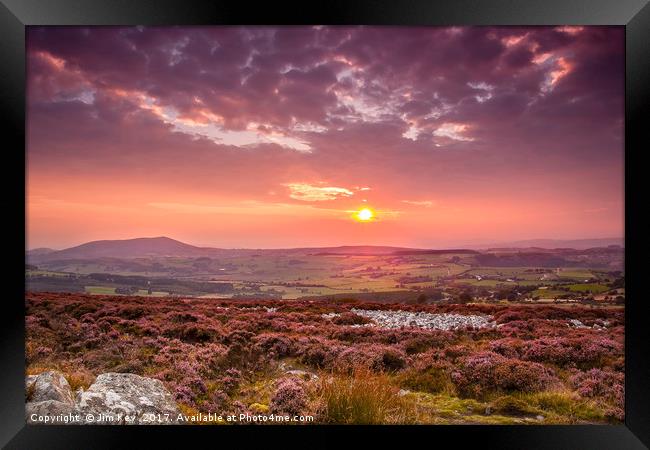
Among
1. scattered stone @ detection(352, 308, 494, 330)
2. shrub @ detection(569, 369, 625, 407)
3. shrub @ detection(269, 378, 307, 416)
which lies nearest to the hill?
shrub @ detection(269, 378, 307, 416)

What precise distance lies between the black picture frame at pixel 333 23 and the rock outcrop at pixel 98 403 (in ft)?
0.49

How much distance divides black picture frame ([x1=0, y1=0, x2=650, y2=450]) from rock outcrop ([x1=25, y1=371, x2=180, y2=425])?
0.49 feet

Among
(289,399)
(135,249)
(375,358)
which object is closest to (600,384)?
(375,358)

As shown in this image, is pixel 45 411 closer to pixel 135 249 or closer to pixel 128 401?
pixel 128 401

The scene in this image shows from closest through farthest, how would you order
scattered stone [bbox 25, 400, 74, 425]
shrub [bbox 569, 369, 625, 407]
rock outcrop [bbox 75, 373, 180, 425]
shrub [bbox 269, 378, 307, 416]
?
1. scattered stone [bbox 25, 400, 74, 425]
2. rock outcrop [bbox 75, 373, 180, 425]
3. shrub [bbox 269, 378, 307, 416]
4. shrub [bbox 569, 369, 625, 407]

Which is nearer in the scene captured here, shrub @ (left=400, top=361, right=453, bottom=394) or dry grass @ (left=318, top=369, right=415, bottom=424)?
dry grass @ (left=318, top=369, right=415, bottom=424)

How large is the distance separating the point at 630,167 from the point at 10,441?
7.19 m

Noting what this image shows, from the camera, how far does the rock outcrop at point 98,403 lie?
13.8ft

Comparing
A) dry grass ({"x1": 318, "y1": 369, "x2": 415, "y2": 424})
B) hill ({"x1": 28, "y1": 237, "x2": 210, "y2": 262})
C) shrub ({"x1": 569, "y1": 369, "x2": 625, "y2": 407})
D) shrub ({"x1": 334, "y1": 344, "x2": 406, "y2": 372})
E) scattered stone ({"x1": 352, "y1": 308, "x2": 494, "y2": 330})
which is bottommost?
scattered stone ({"x1": 352, "y1": 308, "x2": 494, "y2": 330})

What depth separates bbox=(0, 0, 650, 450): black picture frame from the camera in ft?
12.8

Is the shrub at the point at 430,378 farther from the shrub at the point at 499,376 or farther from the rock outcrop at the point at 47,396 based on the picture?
the rock outcrop at the point at 47,396

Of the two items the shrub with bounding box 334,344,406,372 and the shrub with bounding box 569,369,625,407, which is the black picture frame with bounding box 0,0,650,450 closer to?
the shrub with bounding box 569,369,625,407

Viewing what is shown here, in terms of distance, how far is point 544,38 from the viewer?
6.96 metres

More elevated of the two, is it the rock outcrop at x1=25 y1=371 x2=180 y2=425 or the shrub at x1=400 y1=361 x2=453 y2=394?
the rock outcrop at x1=25 y1=371 x2=180 y2=425
